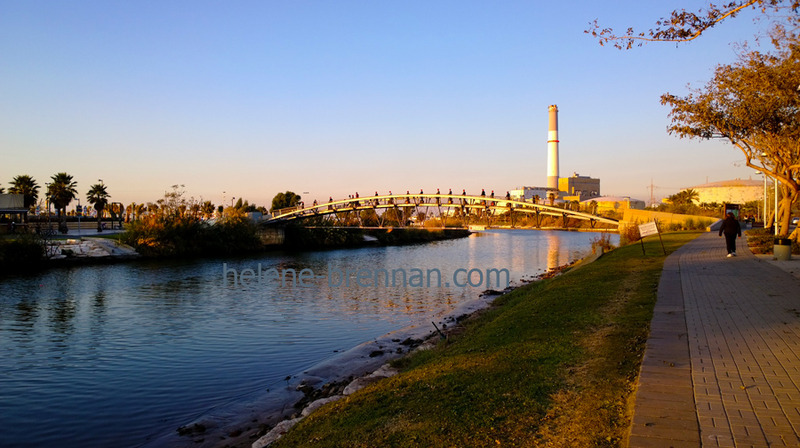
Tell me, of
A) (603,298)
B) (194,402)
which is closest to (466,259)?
(603,298)

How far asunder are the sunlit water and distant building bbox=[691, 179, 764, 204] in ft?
293

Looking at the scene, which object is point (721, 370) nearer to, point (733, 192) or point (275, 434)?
point (275, 434)

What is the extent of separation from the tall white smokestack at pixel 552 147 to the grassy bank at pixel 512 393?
115841mm

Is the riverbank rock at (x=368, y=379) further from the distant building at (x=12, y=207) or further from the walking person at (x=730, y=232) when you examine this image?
the distant building at (x=12, y=207)

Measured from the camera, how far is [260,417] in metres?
9.05

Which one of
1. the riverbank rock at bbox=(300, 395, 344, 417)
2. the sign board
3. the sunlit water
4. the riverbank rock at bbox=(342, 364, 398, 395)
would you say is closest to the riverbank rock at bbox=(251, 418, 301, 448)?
the riverbank rock at bbox=(300, 395, 344, 417)

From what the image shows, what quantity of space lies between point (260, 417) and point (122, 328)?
10317 mm

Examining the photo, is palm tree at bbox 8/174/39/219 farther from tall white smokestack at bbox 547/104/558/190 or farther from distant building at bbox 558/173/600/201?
distant building at bbox 558/173/600/201

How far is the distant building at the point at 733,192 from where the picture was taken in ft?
332

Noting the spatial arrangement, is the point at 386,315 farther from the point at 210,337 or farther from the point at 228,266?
the point at 228,266

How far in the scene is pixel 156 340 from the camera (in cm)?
1544

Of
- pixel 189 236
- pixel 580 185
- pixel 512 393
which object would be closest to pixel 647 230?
pixel 512 393

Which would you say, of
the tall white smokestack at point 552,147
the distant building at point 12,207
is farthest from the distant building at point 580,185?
the distant building at point 12,207

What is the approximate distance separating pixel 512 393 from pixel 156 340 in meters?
12.2
